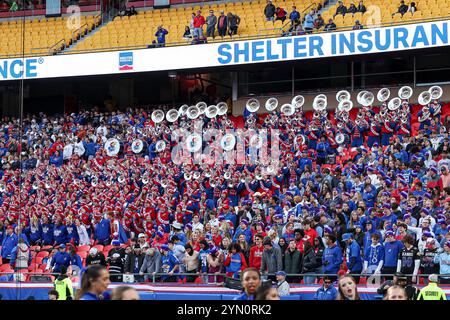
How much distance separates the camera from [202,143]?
22.8m

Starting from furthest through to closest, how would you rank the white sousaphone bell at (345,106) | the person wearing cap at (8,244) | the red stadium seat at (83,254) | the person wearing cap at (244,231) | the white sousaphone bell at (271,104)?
the white sousaphone bell at (271,104) → the white sousaphone bell at (345,106) → the person wearing cap at (8,244) → the red stadium seat at (83,254) → the person wearing cap at (244,231)

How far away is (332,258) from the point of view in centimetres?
1434

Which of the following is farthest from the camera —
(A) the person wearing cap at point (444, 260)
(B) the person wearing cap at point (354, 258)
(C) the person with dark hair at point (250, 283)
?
(B) the person wearing cap at point (354, 258)

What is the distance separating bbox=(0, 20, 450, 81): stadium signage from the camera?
77.3 ft

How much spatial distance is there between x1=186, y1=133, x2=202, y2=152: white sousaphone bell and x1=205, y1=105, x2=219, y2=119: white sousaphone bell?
1217 millimetres

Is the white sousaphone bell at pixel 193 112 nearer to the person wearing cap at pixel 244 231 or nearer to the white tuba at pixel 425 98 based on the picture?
the white tuba at pixel 425 98

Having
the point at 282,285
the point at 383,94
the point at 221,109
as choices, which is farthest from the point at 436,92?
the point at 282,285

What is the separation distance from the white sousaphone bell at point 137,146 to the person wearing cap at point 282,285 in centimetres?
1121

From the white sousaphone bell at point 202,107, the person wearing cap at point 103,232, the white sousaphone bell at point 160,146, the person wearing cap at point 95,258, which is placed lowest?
the person wearing cap at point 95,258

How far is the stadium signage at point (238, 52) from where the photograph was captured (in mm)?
23547

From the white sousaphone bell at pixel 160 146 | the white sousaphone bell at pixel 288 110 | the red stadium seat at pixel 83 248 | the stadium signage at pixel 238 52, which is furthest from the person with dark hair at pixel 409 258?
the white sousaphone bell at pixel 160 146

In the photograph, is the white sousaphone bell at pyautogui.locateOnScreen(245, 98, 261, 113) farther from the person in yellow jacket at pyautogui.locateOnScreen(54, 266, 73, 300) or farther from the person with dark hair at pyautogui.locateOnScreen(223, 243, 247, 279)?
the person in yellow jacket at pyautogui.locateOnScreen(54, 266, 73, 300)

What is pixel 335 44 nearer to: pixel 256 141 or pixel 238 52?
pixel 238 52

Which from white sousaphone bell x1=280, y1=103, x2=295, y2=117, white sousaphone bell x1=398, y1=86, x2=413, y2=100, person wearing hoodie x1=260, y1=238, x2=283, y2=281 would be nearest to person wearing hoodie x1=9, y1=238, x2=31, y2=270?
person wearing hoodie x1=260, y1=238, x2=283, y2=281
